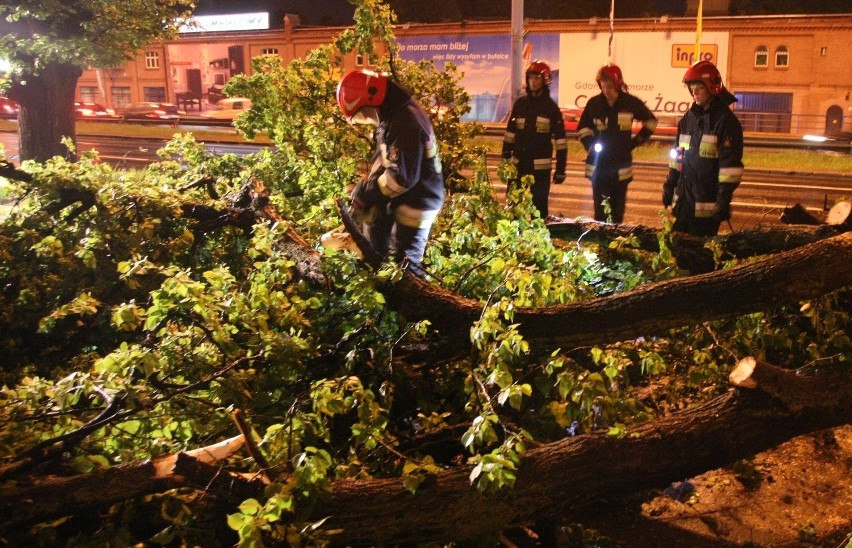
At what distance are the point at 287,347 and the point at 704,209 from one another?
326 centimetres

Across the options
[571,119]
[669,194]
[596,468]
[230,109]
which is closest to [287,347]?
[596,468]

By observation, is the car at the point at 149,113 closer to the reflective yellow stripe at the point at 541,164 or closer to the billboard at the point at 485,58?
the billboard at the point at 485,58

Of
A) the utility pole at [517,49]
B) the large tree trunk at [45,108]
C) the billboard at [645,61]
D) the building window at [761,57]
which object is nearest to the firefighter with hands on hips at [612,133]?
the utility pole at [517,49]

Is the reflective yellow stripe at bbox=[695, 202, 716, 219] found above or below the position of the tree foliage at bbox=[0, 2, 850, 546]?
above

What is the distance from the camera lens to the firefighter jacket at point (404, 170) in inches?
167

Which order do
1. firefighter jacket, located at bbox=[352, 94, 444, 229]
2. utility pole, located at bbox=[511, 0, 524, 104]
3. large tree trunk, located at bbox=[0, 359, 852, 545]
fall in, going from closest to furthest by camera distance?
large tree trunk, located at bbox=[0, 359, 852, 545] < firefighter jacket, located at bbox=[352, 94, 444, 229] < utility pole, located at bbox=[511, 0, 524, 104]

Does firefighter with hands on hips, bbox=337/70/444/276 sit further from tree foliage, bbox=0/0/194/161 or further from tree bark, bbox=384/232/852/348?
tree foliage, bbox=0/0/194/161

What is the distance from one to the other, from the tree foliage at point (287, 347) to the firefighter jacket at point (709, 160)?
0.83m

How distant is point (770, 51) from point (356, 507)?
28592 millimetres

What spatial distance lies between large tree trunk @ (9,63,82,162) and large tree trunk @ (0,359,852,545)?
27.9 feet

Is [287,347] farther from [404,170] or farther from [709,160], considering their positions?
A: [709,160]

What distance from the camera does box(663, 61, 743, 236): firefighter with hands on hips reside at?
16.3 ft

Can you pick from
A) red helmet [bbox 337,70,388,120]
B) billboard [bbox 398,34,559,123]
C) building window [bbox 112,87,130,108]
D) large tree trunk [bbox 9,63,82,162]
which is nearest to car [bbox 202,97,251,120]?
billboard [bbox 398,34,559,123]

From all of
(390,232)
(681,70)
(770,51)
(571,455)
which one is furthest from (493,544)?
(770,51)
